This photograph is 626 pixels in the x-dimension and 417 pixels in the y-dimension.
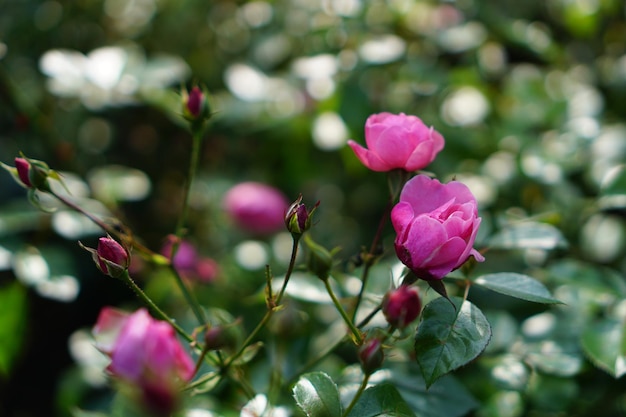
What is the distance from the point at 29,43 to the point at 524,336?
5.76 ft

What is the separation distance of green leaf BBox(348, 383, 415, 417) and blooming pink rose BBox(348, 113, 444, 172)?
11.6 inches

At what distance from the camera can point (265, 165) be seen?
80.4 inches

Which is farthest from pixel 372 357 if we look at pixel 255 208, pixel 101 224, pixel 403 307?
pixel 255 208

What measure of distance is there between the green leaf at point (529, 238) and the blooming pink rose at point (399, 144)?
0.30m

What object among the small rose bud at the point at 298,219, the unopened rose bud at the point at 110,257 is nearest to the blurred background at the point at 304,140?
the small rose bud at the point at 298,219

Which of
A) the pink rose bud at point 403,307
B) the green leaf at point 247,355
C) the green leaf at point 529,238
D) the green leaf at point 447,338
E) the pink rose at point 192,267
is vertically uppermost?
the pink rose bud at point 403,307

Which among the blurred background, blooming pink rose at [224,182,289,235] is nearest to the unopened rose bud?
the blurred background

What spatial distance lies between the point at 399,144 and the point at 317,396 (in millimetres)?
339

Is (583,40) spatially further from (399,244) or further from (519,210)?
(399,244)

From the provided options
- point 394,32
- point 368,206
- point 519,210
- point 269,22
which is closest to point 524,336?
point 519,210

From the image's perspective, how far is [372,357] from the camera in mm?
742

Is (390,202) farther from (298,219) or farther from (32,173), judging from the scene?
(32,173)

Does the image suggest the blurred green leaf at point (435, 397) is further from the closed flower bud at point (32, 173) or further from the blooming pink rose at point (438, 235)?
the closed flower bud at point (32, 173)

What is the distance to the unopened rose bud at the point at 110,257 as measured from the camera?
782 millimetres
